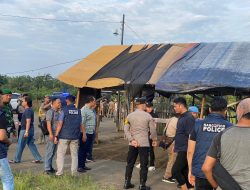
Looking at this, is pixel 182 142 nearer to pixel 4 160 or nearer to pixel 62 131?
pixel 62 131

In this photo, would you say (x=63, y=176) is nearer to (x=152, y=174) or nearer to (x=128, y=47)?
(x=152, y=174)

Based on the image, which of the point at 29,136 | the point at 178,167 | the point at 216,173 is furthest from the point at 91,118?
the point at 216,173

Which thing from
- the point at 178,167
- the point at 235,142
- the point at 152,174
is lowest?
the point at 152,174

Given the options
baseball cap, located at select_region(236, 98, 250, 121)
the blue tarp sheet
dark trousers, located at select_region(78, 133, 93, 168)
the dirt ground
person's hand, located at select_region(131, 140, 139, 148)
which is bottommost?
the dirt ground

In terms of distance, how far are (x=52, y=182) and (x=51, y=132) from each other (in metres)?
1.37

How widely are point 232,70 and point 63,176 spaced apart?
5.07 m

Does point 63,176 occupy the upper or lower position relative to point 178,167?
lower

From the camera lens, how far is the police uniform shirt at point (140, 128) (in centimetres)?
746

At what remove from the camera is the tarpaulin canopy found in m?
11.7

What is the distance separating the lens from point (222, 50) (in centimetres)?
1173

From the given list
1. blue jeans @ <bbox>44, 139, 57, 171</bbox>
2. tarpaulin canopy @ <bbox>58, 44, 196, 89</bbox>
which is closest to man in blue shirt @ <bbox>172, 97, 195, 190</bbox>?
blue jeans @ <bbox>44, 139, 57, 171</bbox>

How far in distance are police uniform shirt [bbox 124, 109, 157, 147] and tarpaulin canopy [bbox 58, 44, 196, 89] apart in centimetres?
363

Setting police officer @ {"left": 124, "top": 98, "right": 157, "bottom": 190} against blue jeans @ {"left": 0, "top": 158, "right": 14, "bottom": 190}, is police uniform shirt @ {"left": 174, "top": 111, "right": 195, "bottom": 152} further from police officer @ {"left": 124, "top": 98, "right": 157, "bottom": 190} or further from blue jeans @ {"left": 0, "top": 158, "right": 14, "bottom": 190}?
blue jeans @ {"left": 0, "top": 158, "right": 14, "bottom": 190}

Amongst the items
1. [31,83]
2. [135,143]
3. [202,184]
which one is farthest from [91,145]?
[31,83]
